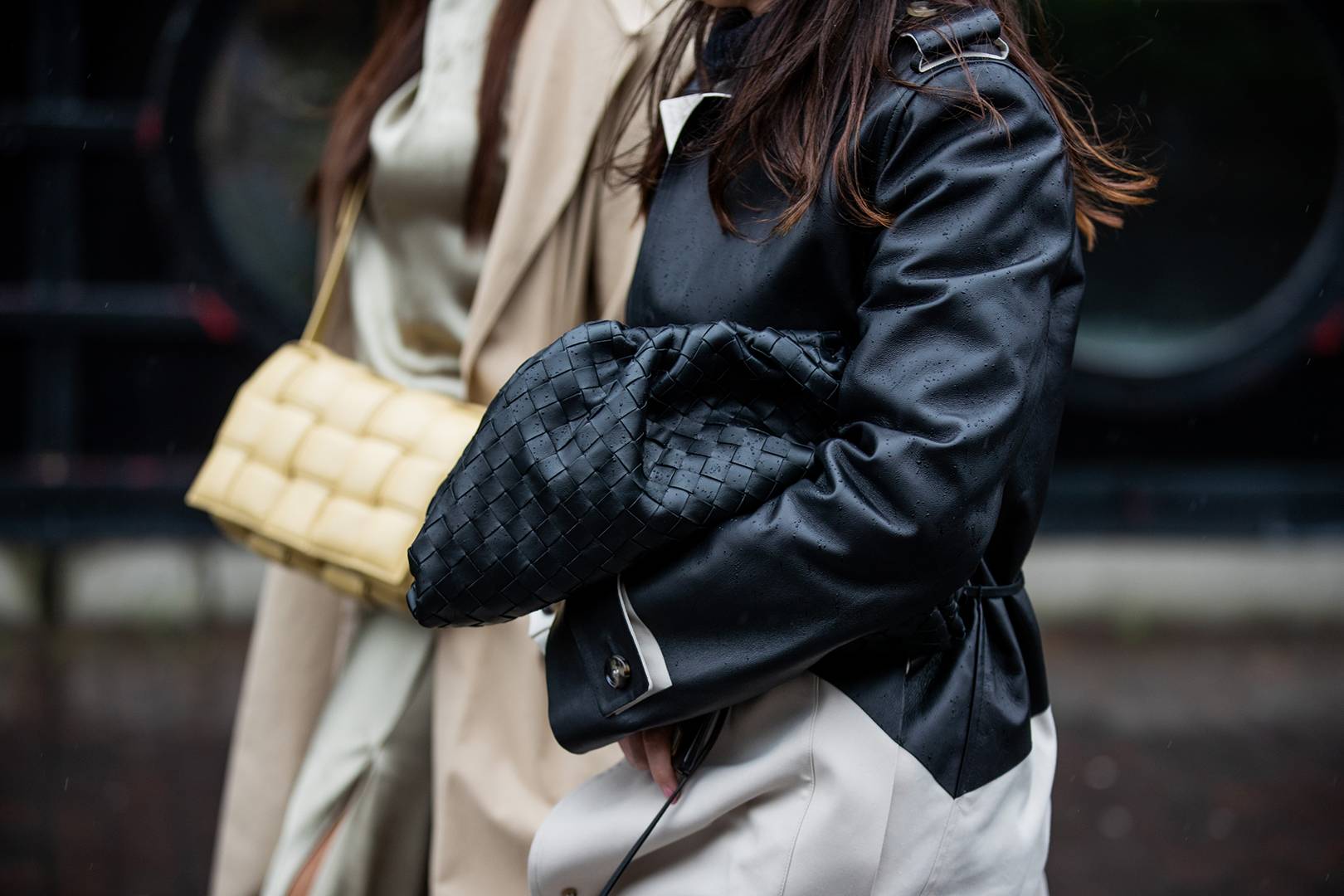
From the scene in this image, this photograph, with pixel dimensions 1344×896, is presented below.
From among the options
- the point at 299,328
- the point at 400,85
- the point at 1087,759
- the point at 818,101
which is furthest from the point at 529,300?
the point at 299,328

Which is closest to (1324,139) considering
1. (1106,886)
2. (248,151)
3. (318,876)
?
(1106,886)

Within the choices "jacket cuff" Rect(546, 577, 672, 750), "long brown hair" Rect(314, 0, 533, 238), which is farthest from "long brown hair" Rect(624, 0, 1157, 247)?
"long brown hair" Rect(314, 0, 533, 238)

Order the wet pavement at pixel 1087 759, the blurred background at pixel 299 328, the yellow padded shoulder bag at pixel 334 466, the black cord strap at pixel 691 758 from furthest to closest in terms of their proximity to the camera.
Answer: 1. the blurred background at pixel 299 328
2. the wet pavement at pixel 1087 759
3. the yellow padded shoulder bag at pixel 334 466
4. the black cord strap at pixel 691 758

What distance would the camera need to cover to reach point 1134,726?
4.37m

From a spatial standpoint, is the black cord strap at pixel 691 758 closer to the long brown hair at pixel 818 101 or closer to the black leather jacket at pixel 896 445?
the black leather jacket at pixel 896 445

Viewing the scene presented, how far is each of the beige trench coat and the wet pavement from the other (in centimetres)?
169

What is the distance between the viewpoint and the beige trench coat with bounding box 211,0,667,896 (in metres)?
2.01

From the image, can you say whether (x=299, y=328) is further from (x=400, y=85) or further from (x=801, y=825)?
(x=801, y=825)

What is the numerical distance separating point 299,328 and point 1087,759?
306 cm

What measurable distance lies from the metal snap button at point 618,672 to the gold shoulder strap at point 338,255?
42.0 inches

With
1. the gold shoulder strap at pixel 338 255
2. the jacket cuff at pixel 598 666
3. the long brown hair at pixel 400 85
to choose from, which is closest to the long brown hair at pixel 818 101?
the jacket cuff at pixel 598 666

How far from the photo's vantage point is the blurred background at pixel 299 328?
16.1ft

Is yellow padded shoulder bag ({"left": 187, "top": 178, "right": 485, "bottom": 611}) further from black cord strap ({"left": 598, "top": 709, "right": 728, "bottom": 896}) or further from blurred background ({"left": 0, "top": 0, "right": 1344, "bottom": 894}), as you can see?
blurred background ({"left": 0, "top": 0, "right": 1344, "bottom": 894})

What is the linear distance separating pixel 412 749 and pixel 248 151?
138 inches
